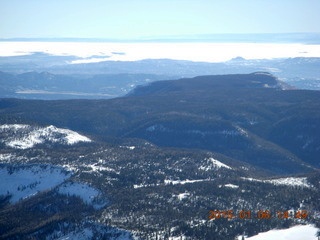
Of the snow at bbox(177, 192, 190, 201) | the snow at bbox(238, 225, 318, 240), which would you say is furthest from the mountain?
the snow at bbox(238, 225, 318, 240)

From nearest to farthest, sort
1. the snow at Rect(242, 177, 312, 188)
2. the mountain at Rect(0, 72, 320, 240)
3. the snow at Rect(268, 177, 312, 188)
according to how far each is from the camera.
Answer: the mountain at Rect(0, 72, 320, 240)
the snow at Rect(242, 177, 312, 188)
the snow at Rect(268, 177, 312, 188)

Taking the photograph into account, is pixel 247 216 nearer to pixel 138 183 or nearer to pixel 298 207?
pixel 298 207

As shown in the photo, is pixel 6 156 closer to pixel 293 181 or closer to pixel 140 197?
pixel 140 197

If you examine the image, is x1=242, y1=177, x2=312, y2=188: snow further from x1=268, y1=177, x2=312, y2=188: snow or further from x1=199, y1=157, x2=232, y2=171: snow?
x1=199, y1=157, x2=232, y2=171: snow

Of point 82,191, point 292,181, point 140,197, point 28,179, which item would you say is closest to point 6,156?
point 28,179

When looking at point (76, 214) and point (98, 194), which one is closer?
point (76, 214)

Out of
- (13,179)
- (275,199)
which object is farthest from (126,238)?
(13,179)
